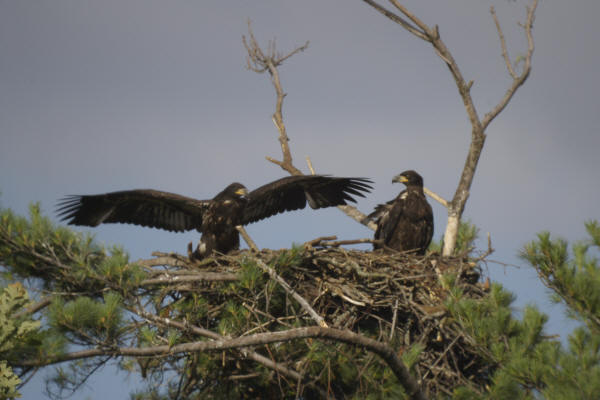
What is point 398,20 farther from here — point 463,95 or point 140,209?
point 140,209

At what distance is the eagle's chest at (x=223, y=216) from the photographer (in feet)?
24.6

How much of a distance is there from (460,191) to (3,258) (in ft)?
16.0

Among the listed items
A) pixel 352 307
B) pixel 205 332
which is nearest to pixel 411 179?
pixel 352 307

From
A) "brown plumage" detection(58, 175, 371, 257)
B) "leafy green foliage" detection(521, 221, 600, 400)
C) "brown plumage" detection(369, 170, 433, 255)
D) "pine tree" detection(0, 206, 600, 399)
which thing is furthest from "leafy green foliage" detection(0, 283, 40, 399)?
"brown plumage" detection(369, 170, 433, 255)

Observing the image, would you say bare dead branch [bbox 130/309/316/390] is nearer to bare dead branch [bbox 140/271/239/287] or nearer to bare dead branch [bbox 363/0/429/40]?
bare dead branch [bbox 140/271/239/287]

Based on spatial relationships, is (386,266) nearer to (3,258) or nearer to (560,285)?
(560,285)

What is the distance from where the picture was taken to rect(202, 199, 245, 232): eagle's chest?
7.51 meters

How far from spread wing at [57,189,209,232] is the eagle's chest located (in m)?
0.22

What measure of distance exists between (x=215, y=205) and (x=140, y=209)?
3.50 ft

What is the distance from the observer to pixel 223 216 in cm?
754

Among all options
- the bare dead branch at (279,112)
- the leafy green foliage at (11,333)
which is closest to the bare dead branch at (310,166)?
the bare dead branch at (279,112)

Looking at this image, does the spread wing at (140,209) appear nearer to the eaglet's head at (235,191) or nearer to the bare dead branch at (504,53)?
the eaglet's head at (235,191)

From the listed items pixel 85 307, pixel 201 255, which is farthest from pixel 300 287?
pixel 85 307

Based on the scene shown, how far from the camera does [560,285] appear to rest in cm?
484
